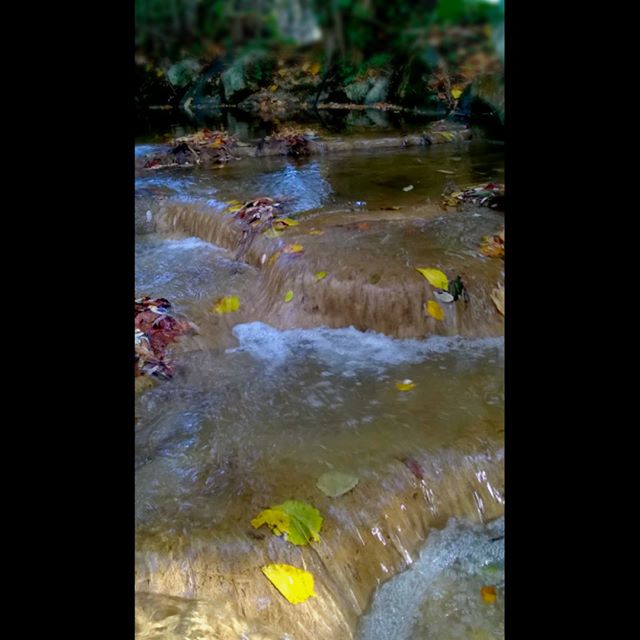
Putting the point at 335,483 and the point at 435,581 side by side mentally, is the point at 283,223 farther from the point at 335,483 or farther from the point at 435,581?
the point at 435,581

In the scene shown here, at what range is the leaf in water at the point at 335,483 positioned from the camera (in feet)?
8.96

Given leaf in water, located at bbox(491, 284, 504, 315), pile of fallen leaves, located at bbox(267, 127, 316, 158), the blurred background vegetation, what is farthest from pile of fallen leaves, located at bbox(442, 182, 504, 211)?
pile of fallen leaves, located at bbox(267, 127, 316, 158)

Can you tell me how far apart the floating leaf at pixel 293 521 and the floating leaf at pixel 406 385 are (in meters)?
1.22

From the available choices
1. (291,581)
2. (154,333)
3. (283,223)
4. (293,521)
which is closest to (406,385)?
(293,521)

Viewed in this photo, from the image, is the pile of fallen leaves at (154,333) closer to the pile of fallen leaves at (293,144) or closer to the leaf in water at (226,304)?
the leaf in water at (226,304)

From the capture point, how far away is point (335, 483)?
2785 mm

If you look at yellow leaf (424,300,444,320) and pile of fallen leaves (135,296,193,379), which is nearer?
pile of fallen leaves (135,296,193,379)

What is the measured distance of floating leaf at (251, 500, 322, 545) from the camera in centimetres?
250

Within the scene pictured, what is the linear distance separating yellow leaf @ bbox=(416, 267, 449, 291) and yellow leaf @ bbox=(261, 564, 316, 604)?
8.72 feet

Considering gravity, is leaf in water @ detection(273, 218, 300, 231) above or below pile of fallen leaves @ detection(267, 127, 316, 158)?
below

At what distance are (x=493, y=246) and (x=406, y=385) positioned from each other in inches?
74.7

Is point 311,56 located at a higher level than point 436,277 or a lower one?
higher

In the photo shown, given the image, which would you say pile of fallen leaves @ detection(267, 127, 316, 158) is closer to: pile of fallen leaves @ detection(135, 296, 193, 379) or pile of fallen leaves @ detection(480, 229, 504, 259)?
pile of fallen leaves @ detection(480, 229, 504, 259)
